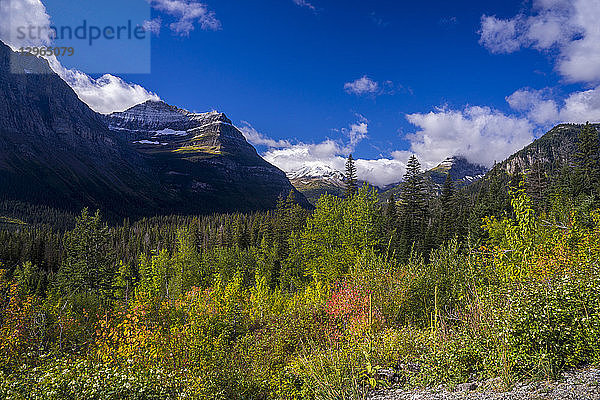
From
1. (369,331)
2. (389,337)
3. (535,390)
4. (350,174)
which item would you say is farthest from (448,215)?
(535,390)

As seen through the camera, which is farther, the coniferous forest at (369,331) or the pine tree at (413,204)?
the pine tree at (413,204)

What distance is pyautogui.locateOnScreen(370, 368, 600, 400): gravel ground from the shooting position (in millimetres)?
4327

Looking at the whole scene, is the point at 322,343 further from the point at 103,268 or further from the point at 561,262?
the point at 103,268

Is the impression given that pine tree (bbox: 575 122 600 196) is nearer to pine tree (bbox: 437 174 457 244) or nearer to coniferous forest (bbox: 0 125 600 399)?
pine tree (bbox: 437 174 457 244)

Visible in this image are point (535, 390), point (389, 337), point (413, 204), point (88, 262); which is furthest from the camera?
point (413, 204)

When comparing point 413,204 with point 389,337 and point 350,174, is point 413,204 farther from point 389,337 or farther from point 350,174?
point 389,337

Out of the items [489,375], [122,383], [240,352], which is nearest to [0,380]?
[122,383]

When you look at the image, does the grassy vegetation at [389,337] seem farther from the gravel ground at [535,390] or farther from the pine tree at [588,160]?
the pine tree at [588,160]

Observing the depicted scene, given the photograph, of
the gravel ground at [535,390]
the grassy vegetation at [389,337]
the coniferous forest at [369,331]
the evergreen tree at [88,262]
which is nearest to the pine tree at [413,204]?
the coniferous forest at [369,331]

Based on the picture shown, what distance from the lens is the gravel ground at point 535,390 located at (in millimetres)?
4327

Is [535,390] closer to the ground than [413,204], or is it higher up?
closer to the ground

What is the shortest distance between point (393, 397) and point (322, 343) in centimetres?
383

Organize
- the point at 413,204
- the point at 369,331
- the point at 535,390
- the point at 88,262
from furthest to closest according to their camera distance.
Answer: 1. the point at 413,204
2. the point at 88,262
3. the point at 369,331
4. the point at 535,390

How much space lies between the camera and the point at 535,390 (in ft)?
15.5
